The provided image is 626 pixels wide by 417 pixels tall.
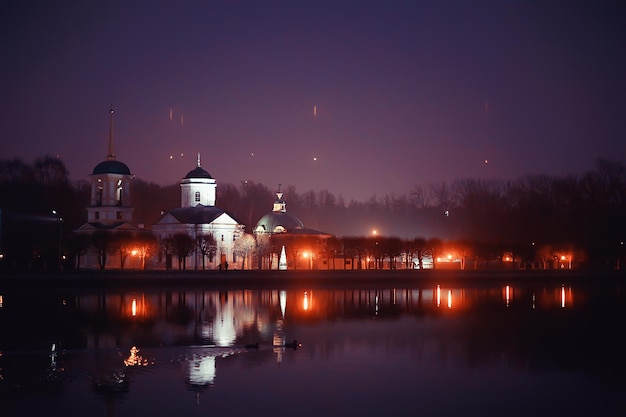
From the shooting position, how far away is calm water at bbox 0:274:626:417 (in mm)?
17547

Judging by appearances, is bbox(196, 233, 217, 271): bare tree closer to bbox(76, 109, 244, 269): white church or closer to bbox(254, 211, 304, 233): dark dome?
bbox(76, 109, 244, 269): white church

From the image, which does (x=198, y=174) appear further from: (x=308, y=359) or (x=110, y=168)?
(x=308, y=359)

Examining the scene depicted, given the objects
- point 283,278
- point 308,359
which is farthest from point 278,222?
point 308,359

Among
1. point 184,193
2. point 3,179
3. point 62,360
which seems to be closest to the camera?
point 62,360

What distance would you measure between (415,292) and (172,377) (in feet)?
91.4

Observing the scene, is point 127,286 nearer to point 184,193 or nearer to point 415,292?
point 415,292

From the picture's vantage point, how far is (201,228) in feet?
206

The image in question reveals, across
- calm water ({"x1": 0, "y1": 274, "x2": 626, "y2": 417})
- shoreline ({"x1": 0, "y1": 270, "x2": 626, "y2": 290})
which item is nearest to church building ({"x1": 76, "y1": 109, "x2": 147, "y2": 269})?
shoreline ({"x1": 0, "y1": 270, "x2": 626, "y2": 290})

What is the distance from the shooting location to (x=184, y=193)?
221ft

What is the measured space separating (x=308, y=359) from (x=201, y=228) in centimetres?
4104

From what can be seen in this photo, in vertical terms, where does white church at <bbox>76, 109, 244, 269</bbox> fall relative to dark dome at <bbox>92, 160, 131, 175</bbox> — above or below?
below

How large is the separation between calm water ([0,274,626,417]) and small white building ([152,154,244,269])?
23517 millimetres

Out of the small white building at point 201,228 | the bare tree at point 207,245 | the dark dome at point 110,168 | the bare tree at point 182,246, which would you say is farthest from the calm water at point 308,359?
the dark dome at point 110,168

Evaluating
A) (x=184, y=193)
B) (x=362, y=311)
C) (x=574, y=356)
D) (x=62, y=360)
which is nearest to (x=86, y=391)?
(x=62, y=360)
